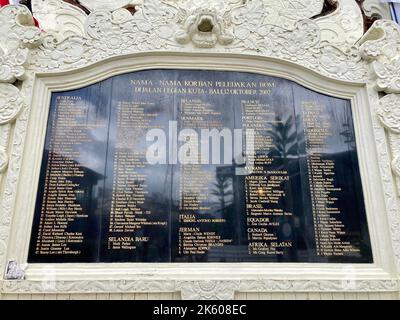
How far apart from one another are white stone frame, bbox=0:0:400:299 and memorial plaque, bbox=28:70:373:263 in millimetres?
148

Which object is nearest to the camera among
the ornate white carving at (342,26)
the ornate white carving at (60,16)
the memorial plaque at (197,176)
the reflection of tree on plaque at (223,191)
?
the memorial plaque at (197,176)

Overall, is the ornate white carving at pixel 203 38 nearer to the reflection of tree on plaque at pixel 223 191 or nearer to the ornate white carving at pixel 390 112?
the ornate white carving at pixel 390 112

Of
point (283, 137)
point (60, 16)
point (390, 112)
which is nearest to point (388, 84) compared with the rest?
point (390, 112)

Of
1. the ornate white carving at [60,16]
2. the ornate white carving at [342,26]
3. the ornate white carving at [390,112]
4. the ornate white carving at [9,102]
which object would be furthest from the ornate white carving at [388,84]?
the ornate white carving at [9,102]

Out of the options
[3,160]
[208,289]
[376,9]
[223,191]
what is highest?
[376,9]

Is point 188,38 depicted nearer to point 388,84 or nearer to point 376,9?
point 388,84

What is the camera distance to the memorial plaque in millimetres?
4316

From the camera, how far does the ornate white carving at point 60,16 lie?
5555mm

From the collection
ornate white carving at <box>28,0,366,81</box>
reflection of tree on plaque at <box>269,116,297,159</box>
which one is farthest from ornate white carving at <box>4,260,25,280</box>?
reflection of tree on plaque at <box>269,116,297,159</box>

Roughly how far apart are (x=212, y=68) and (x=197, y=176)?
6.23 feet

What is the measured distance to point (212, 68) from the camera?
528 cm

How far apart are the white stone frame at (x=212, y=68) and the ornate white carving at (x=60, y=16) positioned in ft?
1.72

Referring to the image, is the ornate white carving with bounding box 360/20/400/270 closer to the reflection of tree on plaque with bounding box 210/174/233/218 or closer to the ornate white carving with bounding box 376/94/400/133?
the ornate white carving with bounding box 376/94/400/133
